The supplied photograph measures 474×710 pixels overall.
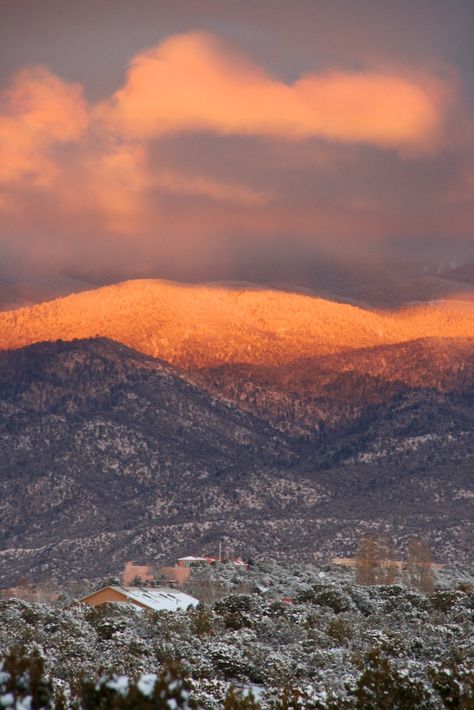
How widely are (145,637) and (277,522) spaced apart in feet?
276

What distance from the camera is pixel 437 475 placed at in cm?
14525

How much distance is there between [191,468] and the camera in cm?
14962

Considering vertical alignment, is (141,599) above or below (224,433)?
below

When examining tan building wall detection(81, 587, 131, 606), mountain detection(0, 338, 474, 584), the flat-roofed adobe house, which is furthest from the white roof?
mountain detection(0, 338, 474, 584)

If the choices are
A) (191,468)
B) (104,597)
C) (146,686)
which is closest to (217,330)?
(191,468)

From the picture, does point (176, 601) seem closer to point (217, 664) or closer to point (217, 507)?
point (217, 664)

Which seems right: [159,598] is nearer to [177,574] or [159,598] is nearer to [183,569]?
[183,569]

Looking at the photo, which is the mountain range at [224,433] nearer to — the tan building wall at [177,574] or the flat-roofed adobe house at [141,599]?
the tan building wall at [177,574]

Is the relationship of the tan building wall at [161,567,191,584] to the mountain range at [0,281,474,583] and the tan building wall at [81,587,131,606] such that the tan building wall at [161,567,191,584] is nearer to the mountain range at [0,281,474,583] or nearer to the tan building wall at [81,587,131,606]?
the mountain range at [0,281,474,583]

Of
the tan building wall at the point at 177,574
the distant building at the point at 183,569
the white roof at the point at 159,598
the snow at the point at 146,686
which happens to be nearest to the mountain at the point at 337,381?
the distant building at the point at 183,569

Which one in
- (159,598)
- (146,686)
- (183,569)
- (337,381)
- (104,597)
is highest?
(337,381)

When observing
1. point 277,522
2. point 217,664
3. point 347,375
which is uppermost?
point 347,375

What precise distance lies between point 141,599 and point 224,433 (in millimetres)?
92824

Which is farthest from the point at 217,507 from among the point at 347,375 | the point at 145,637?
the point at 145,637
